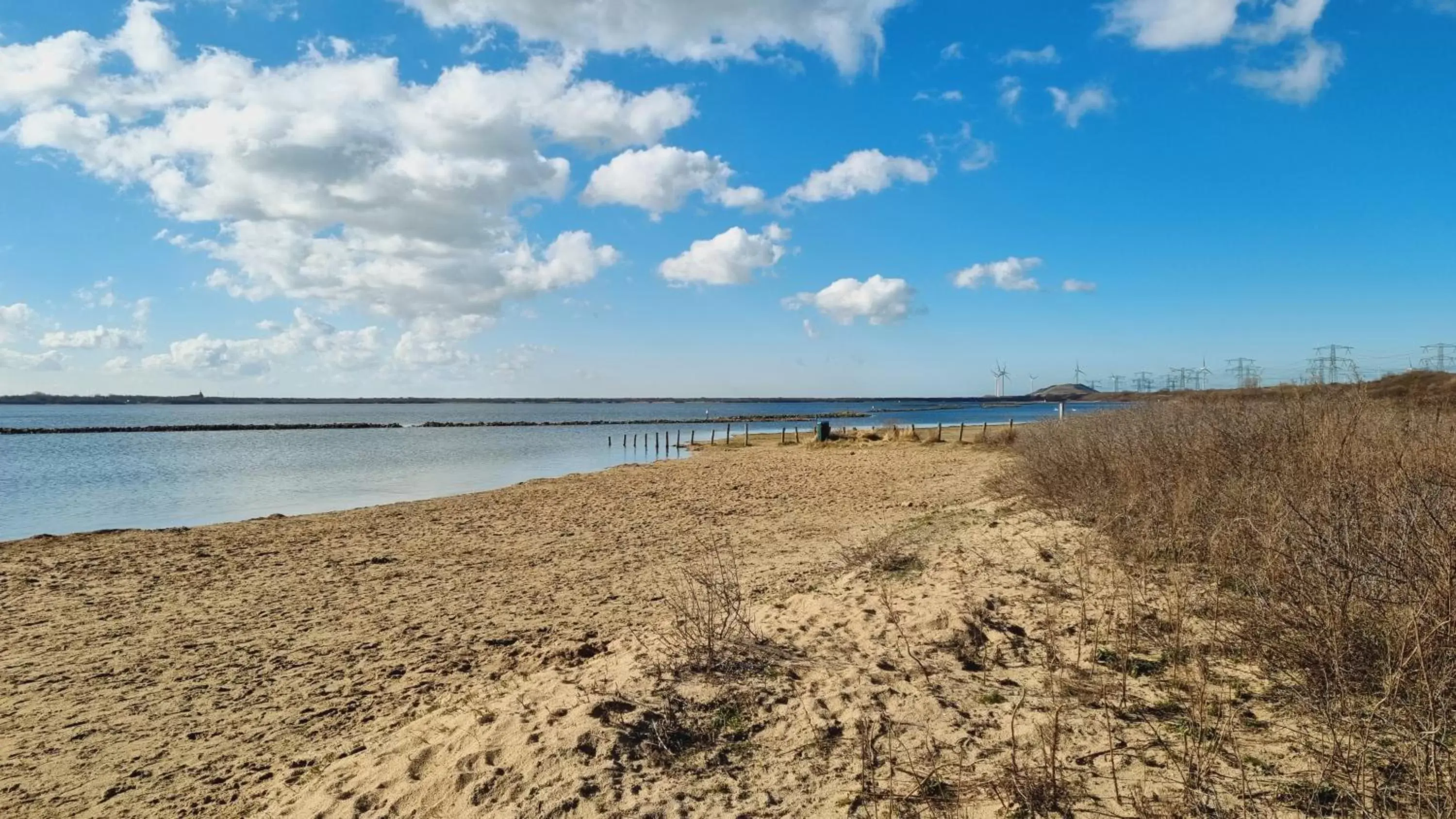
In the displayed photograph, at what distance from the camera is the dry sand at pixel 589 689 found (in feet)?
13.3

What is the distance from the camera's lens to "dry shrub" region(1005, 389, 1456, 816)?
3447 millimetres

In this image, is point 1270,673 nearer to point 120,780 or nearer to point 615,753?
point 615,753

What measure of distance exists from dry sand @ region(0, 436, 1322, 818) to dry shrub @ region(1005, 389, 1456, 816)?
1.25 ft

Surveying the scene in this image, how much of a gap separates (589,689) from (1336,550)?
4855 millimetres

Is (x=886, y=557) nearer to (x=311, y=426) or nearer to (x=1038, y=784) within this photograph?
(x=1038, y=784)

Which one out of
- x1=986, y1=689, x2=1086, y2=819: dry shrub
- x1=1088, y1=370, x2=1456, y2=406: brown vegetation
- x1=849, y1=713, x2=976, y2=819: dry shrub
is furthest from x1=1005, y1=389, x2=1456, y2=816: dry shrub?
x1=849, y1=713, x2=976, y2=819: dry shrub

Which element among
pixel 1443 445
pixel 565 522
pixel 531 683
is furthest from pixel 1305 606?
pixel 565 522

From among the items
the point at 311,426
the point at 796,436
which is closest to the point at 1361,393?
the point at 796,436

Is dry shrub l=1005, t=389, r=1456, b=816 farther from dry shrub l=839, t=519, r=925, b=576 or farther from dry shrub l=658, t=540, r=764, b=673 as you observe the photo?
dry shrub l=658, t=540, r=764, b=673

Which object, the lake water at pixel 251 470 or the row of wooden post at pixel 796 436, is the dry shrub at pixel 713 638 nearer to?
the lake water at pixel 251 470

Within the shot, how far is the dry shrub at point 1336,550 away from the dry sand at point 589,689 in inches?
15.0

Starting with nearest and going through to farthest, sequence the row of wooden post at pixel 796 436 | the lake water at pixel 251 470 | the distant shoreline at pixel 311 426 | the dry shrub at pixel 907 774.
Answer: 1. the dry shrub at pixel 907 774
2. the lake water at pixel 251 470
3. the row of wooden post at pixel 796 436
4. the distant shoreline at pixel 311 426

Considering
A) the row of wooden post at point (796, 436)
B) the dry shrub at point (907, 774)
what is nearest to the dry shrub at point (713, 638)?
the dry shrub at point (907, 774)

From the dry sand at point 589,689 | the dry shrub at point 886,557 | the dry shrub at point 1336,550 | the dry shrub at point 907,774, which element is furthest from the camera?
the dry shrub at point 886,557
